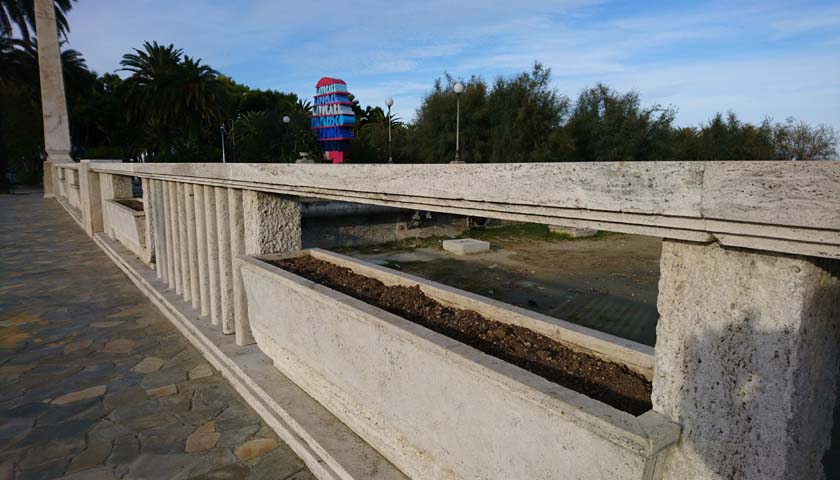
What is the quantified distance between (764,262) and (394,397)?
1.59 m

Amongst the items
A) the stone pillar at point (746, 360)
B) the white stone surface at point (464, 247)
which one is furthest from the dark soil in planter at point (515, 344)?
the white stone surface at point (464, 247)

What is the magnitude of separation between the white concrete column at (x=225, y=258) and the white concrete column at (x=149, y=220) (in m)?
2.48

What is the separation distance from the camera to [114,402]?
11.4 ft

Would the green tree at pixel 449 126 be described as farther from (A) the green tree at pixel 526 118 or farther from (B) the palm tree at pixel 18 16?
(B) the palm tree at pixel 18 16

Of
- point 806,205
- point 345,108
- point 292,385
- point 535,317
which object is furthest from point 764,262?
point 345,108

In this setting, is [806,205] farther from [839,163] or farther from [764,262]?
[764,262]

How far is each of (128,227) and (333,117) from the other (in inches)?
563

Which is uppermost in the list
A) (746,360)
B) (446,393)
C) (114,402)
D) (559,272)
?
(746,360)

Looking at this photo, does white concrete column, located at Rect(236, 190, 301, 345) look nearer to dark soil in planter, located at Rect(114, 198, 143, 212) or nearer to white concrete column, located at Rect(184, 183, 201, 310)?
white concrete column, located at Rect(184, 183, 201, 310)

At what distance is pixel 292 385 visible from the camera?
3.23 m

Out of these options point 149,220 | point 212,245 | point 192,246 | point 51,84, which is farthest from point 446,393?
point 51,84

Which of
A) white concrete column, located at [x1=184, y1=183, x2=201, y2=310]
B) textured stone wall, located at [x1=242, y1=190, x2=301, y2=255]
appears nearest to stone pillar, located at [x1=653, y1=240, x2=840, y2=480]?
textured stone wall, located at [x1=242, y1=190, x2=301, y2=255]

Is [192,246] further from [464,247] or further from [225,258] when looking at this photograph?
[464,247]

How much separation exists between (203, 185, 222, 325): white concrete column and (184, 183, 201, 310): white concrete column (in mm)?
465
